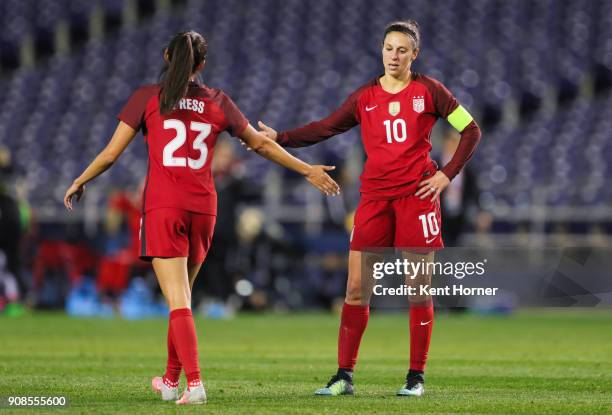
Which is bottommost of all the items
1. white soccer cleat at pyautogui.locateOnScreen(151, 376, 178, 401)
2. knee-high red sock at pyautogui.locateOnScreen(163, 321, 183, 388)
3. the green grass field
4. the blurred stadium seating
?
the green grass field

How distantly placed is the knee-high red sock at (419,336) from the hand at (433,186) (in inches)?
25.6

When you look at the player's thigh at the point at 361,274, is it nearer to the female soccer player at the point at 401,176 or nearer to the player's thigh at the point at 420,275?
the female soccer player at the point at 401,176

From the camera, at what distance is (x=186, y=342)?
6.37 meters

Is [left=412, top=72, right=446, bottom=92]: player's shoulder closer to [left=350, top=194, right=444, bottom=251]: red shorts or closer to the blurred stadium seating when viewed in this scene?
[left=350, top=194, right=444, bottom=251]: red shorts

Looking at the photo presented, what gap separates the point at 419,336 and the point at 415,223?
652 millimetres

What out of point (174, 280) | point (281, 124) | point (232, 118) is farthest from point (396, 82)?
point (281, 124)

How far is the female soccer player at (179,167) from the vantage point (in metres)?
6.38

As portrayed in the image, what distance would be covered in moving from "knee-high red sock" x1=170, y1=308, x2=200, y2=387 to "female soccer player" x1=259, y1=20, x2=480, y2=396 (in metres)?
0.95

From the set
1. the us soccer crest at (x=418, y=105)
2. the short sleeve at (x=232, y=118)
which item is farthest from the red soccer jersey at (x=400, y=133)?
the short sleeve at (x=232, y=118)

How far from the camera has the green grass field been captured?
6.48 m

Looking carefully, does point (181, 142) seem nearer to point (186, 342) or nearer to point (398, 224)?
point (186, 342)

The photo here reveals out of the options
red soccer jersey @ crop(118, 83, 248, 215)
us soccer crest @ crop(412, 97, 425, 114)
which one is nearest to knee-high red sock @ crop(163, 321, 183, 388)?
red soccer jersey @ crop(118, 83, 248, 215)

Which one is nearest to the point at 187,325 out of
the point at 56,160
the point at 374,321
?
the point at 374,321

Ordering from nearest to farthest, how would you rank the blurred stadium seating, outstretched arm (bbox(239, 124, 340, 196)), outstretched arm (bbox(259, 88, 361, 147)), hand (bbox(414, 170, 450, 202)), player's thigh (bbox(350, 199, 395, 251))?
outstretched arm (bbox(239, 124, 340, 196))
hand (bbox(414, 170, 450, 202))
player's thigh (bbox(350, 199, 395, 251))
outstretched arm (bbox(259, 88, 361, 147))
the blurred stadium seating
